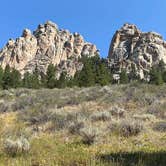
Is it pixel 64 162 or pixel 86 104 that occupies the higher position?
pixel 86 104

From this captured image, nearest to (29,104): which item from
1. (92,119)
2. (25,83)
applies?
(92,119)

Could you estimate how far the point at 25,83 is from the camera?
73438mm

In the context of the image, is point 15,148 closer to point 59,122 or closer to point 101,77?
point 59,122

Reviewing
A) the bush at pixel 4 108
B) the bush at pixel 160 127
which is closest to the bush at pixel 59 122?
the bush at pixel 160 127

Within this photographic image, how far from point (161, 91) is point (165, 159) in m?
15.1

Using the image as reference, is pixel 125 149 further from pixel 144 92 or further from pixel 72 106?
pixel 144 92

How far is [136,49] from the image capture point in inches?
6240

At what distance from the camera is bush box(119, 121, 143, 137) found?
489 inches

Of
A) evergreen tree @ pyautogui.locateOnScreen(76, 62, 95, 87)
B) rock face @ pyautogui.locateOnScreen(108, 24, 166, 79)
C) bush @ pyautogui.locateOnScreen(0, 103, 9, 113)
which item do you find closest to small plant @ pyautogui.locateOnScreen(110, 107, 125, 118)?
bush @ pyautogui.locateOnScreen(0, 103, 9, 113)

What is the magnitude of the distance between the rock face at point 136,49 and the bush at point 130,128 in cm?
10982

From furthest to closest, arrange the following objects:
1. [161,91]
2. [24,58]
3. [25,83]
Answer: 1. [24,58]
2. [25,83]
3. [161,91]

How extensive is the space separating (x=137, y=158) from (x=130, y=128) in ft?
12.0

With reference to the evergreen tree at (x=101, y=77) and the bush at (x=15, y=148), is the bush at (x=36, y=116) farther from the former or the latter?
the evergreen tree at (x=101, y=77)

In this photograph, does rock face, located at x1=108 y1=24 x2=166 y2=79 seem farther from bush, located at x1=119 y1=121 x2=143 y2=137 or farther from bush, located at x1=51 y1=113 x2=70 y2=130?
bush, located at x1=119 y1=121 x2=143 y2=137
